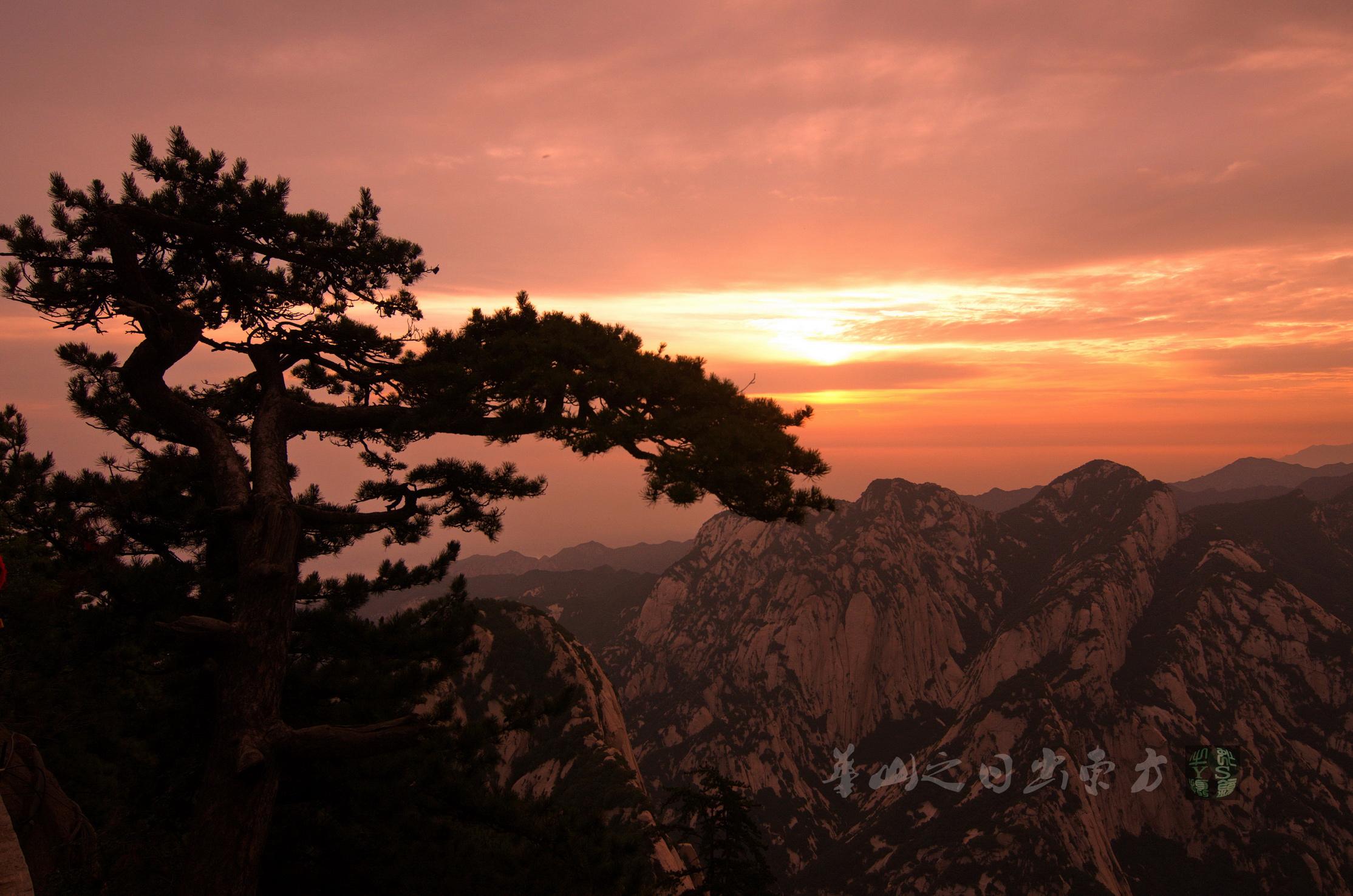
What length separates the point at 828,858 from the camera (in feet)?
447

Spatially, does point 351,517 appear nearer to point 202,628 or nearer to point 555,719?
point 202,628

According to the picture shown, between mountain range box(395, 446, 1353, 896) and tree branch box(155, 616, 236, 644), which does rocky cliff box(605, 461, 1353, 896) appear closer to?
mountain range box(395, 446, 1353, 896)

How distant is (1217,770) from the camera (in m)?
130

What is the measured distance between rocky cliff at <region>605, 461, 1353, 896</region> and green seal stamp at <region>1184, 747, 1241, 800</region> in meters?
2.01

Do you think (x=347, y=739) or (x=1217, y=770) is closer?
(x=347, y=739)

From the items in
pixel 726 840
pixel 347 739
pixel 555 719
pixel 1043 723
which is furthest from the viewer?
pixel 1043 723

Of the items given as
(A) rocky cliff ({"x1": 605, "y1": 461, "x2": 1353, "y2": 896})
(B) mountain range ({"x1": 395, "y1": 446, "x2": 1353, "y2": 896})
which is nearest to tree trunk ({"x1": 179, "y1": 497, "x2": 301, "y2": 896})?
(B) mountain range ({"x1": 395, "y1": 446, "x2": 1353, "y2": 896})

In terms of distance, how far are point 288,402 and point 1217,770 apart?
17340 centimetres

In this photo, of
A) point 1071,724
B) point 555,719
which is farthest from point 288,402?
point 1071,724

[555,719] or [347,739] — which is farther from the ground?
[347,739]

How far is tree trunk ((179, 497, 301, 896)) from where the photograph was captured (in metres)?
9.66

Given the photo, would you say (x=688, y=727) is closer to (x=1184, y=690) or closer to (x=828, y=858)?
(x=828, y=858)

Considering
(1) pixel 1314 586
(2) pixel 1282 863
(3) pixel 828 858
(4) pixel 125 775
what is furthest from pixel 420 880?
→ (1) pixel 1314 586

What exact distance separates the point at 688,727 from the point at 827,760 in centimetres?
3759
